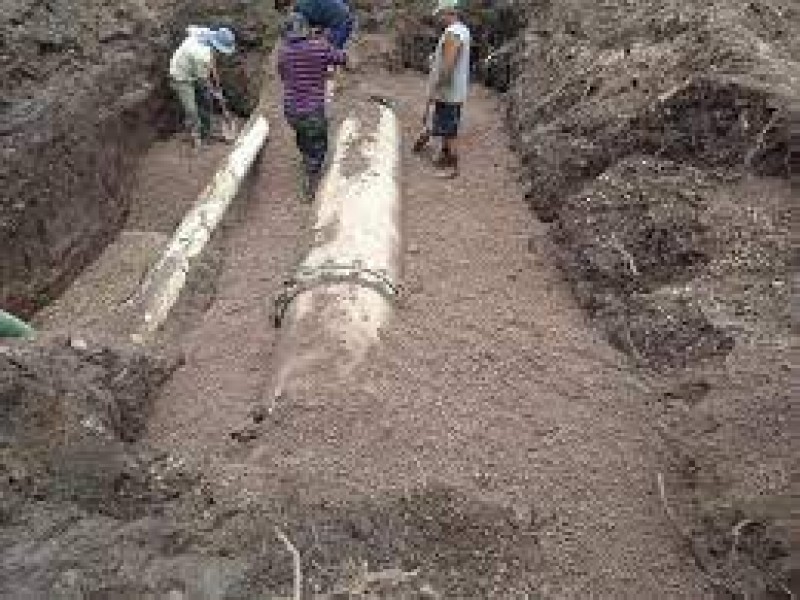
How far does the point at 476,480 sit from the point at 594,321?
1.70 m

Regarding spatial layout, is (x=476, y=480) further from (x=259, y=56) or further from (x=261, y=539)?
(x=259, y=56)

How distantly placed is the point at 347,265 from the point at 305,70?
2.08 m

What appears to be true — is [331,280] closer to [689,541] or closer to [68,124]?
[689,541]

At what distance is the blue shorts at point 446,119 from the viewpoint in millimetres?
7473

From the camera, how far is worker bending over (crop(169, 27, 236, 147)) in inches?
326

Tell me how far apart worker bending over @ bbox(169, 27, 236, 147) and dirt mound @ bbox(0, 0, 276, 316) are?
0.87 feet

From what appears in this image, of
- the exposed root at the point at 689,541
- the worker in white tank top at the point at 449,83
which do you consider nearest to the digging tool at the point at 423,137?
the worker in white tank top at the point at 449,83

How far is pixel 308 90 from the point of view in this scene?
7.24 meters

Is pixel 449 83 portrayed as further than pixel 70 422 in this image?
Yes

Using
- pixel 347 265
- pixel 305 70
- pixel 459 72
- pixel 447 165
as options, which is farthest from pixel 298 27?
pixel 347 265

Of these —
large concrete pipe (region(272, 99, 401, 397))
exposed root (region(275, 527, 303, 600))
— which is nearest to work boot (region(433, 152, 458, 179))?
large concrete pipe (region(272, 99, 401, 397))

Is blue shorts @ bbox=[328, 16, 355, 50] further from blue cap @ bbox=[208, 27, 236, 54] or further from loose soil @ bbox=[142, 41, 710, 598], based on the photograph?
loose soil @ bbox=[142, 41, 710, 598]

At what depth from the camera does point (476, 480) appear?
170 inches

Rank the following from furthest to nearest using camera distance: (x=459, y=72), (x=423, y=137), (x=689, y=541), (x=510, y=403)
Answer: (x=423, y=137) → (x=459, y=72) → (x=510, y=403) → (x=689, y=541)
